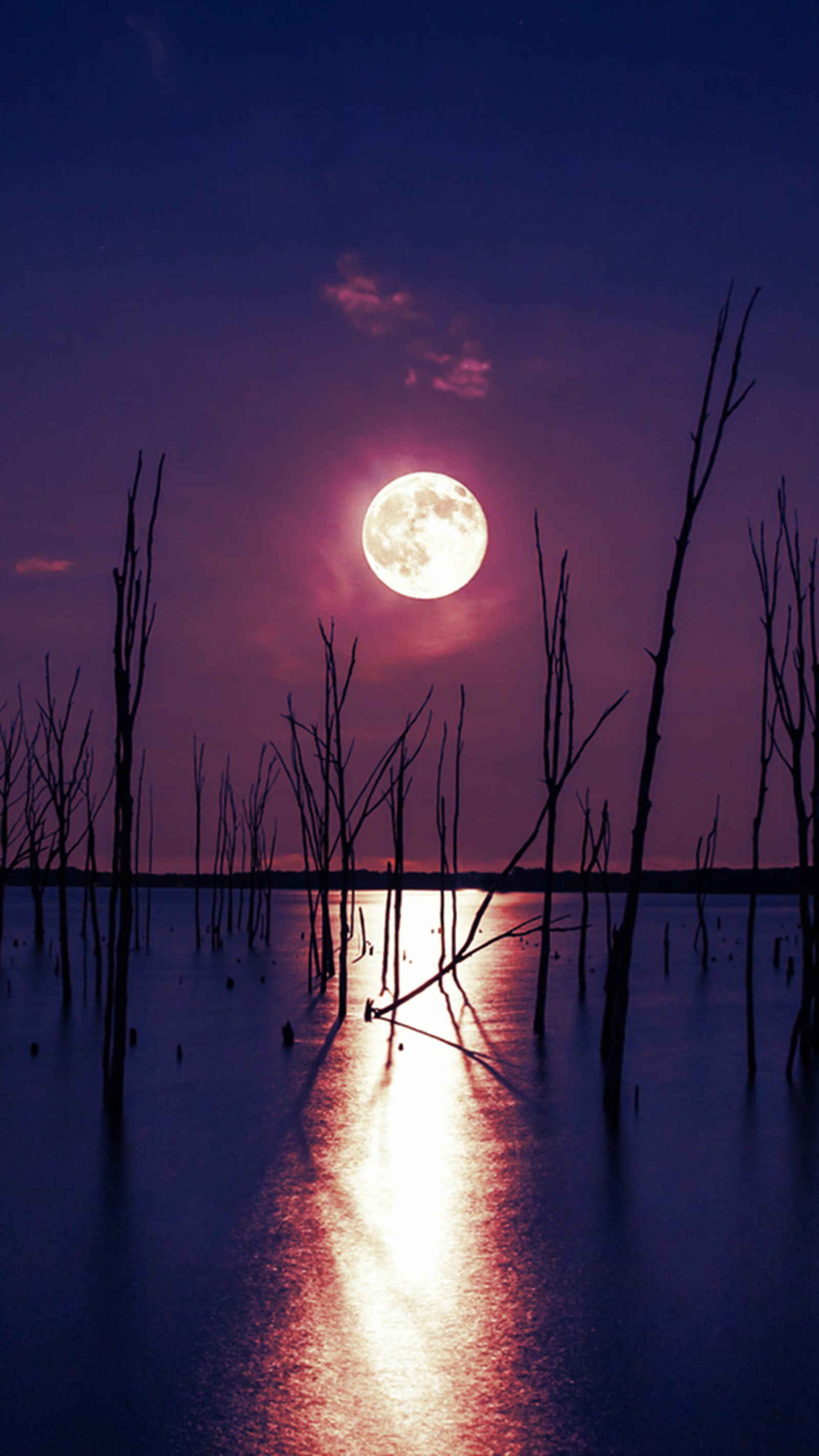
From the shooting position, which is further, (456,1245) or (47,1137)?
(47,1137)

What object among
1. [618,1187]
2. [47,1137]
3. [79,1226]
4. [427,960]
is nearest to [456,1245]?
[618,1187]

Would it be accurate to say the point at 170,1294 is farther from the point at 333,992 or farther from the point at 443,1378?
the point at 333,992

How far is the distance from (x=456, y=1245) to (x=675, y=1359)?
1252mm

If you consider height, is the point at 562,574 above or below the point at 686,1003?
above

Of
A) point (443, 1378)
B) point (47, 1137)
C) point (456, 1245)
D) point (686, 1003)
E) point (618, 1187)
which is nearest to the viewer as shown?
point (443, 1378)

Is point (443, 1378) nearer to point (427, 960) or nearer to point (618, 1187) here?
point (618, 1187)

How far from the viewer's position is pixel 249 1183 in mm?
5387

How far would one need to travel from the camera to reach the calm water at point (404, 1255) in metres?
3.08

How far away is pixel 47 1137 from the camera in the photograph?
20.4 ft

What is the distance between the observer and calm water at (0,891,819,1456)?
121 inches

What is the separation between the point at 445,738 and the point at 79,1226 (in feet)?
28.1

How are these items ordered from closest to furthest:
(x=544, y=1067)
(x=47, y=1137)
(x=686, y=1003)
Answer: (x=47, y=1137) < (x=544, y=1067) < (x=686, y=1003)

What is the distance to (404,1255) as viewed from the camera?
4367 mm

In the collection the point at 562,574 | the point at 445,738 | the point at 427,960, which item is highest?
the point at 562,574
